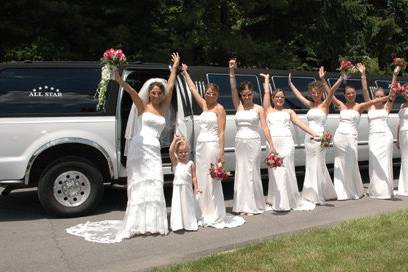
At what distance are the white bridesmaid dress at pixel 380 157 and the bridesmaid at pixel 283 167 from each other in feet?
4.63

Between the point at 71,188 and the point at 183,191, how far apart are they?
5.59 ft

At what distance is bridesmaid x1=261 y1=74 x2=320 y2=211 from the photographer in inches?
305

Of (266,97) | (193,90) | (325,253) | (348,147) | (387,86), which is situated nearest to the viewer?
(325,253)

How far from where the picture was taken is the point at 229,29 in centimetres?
1903

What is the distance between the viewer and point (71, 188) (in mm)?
7312

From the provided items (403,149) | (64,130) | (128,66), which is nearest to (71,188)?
(64,130)

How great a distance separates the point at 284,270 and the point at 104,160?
348cm

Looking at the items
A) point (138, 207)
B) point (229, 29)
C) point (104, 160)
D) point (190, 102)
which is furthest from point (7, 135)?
point (229, 29)

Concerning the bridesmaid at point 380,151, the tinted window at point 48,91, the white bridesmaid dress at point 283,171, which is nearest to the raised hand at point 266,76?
the white bridesmaid dress at point 283,171

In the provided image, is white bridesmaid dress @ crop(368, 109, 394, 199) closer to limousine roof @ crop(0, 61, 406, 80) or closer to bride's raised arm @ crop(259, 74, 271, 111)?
limousine roof @ crop(0, 61, 406, 80)

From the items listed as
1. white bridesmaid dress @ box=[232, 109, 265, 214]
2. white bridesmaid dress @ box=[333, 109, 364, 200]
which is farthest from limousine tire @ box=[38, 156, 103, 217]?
white bridesmaid dress @ box=[333, 109, 364, 200]

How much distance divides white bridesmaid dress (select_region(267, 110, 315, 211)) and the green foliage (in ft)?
27.2

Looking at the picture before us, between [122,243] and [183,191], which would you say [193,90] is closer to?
[183,191]

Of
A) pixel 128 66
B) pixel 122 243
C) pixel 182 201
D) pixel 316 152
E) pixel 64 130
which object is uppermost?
pixel 128 66
